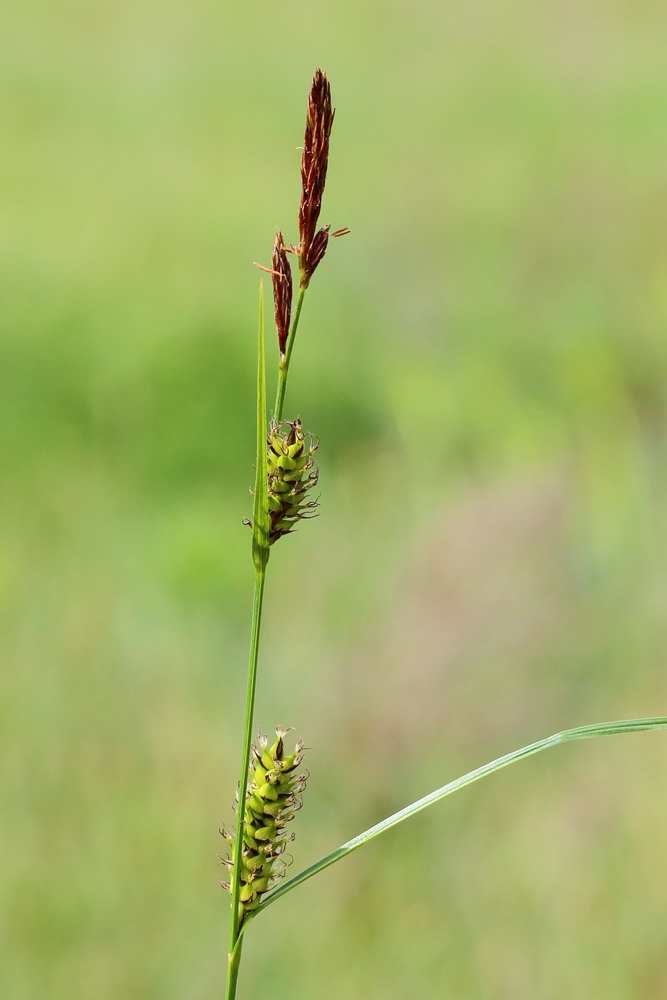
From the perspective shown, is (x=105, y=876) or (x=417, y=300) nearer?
(x=105, y=876)

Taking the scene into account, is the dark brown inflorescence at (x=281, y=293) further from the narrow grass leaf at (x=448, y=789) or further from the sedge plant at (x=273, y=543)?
the narrow grass leaf at (x=448, y=789)

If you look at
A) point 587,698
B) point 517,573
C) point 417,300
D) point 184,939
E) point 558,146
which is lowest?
point 184,939

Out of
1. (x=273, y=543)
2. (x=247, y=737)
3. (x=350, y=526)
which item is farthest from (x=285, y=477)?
(x=350, y=526)

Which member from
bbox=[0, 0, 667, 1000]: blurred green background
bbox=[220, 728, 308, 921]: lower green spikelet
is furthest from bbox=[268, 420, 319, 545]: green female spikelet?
bbox=[0, 0, 667, 1000]: blurred green background

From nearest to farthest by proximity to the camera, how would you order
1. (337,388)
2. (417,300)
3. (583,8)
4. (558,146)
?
(337,388)
(417,300)
(558,146)
(583,8)

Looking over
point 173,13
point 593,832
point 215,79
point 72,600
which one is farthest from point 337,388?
point 173,13

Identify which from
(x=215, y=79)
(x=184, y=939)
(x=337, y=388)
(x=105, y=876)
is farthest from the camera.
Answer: (x=215, y=79)

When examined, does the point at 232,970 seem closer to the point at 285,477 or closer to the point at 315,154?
the point at 285,477

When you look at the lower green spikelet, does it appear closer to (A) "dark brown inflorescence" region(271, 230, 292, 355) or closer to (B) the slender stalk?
(B) the slender stalk

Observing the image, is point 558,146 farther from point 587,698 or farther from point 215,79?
point 587,698
